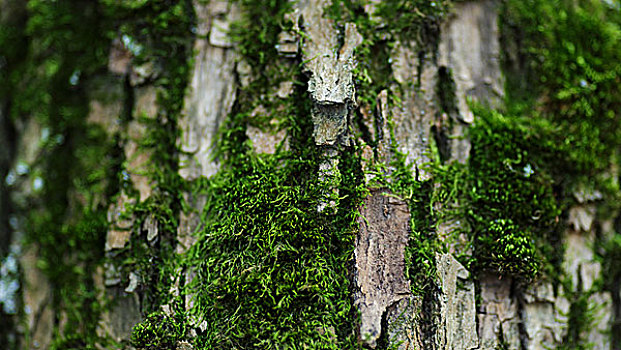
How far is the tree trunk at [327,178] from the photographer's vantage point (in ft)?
4.15

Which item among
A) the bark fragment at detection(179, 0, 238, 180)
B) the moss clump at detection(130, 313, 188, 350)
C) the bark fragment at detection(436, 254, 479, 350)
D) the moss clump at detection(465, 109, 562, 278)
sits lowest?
the moss clump at detection(130, 313, 188, 350)

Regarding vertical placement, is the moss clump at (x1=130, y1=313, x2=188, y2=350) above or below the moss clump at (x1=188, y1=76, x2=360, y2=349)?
below

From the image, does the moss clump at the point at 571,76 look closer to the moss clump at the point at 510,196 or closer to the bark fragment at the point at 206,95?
the moss clump at the point at 510,196

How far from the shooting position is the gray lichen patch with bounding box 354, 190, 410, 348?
122 centimetres

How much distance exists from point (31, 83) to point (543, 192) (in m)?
1.91

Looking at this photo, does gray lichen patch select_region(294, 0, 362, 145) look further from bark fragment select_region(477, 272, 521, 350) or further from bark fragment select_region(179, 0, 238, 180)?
bark fragment select_region(477, 272, 521, 350)

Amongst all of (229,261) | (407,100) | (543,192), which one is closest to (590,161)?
(543,192)

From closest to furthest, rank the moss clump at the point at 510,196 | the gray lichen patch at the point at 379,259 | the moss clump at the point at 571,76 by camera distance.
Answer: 1. the gray lichen patch at the point at 379,259
2. the moss clump at the point at 510,196
3. the moss clump at the point at 571,76

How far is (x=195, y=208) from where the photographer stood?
1434 mm

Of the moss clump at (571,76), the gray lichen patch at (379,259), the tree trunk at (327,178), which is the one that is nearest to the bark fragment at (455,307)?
the tree trunk at (327,178)

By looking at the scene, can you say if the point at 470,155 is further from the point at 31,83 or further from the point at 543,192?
the point at 31,83

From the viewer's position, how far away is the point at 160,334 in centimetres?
128

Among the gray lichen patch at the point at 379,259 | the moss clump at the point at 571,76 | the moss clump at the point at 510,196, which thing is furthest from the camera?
the moss clump at the point at 571,76

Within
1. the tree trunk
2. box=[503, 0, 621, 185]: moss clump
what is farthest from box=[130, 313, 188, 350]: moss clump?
box=[503, 0, 621, 185]: moss clump
